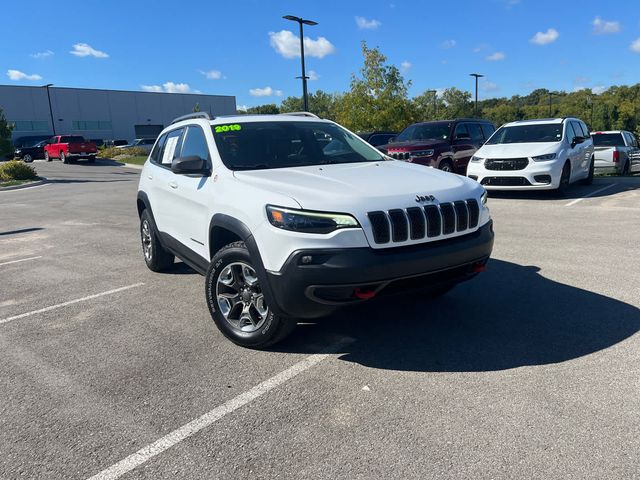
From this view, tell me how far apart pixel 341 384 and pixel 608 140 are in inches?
655

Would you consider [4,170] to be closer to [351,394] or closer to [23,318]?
[23,318]

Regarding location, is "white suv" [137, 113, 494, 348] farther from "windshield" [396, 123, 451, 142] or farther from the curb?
the curb

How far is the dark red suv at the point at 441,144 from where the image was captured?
1244 cm

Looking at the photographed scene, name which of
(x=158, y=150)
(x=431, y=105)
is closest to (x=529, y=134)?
(x=158, y=150)

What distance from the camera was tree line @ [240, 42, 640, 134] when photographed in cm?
2995

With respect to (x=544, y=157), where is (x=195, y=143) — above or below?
above

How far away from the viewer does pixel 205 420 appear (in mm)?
2896

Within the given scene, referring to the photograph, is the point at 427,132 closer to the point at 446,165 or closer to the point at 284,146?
the point at 446,165

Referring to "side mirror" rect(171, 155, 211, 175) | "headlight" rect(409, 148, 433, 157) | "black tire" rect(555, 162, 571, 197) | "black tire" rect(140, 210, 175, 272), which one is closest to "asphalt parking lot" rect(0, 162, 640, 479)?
"black tire" rect(140, 210, 175, 272)

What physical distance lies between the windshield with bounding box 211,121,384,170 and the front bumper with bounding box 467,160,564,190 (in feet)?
21.8

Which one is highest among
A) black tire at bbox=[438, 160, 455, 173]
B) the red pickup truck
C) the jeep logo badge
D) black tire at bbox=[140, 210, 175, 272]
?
the red pickup truck

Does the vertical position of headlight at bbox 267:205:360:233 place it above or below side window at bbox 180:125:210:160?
below

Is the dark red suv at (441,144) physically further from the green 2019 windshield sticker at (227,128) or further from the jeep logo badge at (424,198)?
the jeep logo badge at (424,198)

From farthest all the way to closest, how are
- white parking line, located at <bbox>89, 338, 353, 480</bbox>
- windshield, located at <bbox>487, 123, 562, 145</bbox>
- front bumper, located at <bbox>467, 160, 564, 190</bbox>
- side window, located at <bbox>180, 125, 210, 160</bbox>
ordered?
1. windshield, located at <bbox>487, 123, 562, 145</bbox>
2. front bumper, located at <bbox>467, 160, 564, 190</bbox>
3. side window, located at <bbox>180, 125, 210, 160</bbox>
4. white parking line, located at <bbox>89, 338, 353, 480</bbox>
